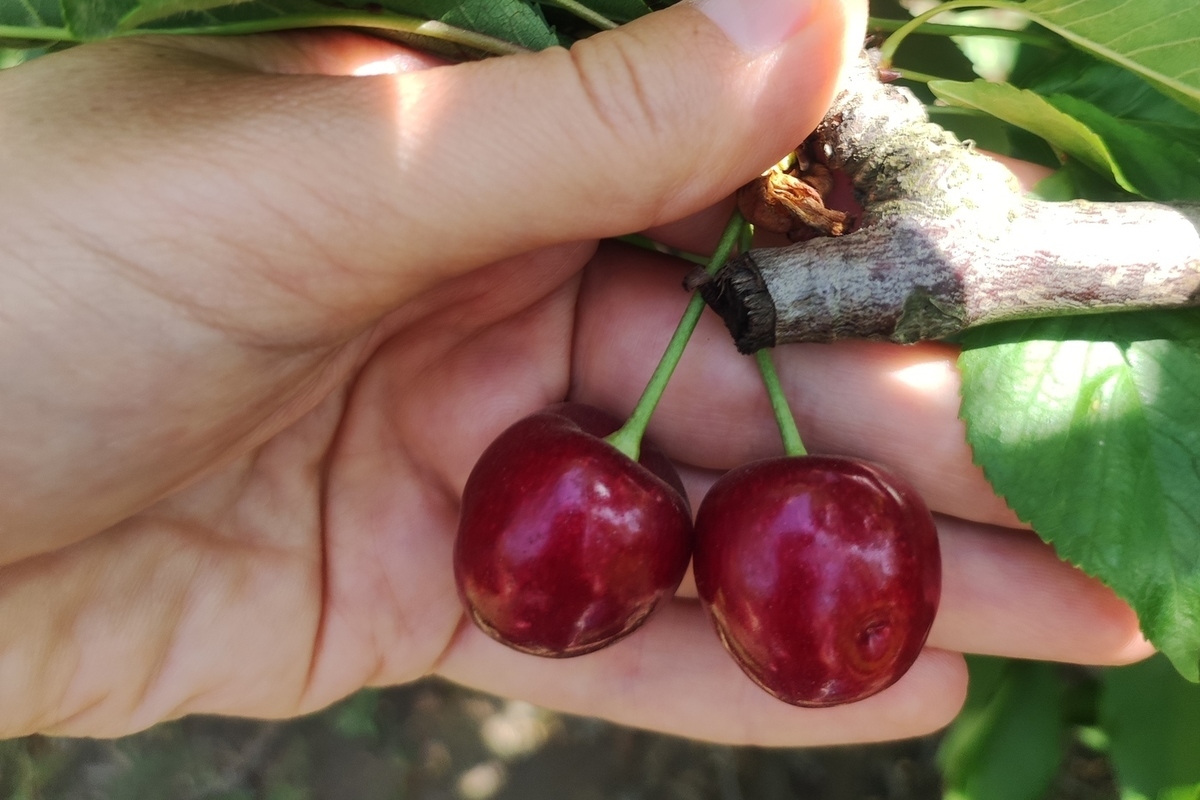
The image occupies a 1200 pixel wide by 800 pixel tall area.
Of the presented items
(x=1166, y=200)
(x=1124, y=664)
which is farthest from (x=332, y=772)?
(x=1166, y=200)

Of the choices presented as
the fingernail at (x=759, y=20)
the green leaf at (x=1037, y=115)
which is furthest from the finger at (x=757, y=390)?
the fingernail at (x=759, y=20)

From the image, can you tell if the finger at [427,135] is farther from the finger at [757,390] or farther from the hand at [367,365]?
the finger at [757,390]

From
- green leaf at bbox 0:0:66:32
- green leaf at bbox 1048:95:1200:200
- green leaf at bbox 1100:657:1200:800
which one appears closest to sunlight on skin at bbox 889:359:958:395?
green leaf at bbox 1048:95:1200:200

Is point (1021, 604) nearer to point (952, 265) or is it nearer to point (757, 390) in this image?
point (757, 390)

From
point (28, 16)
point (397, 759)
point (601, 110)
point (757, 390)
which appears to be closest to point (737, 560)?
point (757, 390)

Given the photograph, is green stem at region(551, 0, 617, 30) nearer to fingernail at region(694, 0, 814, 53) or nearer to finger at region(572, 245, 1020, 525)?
fingernail at region(694, 0, 814, 53)

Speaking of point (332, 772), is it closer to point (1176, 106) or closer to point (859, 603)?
point (859, 603)
